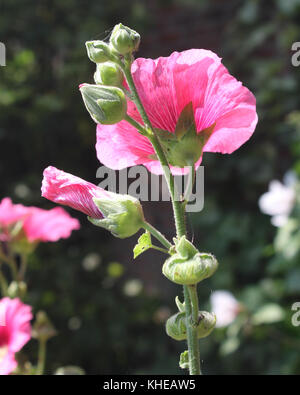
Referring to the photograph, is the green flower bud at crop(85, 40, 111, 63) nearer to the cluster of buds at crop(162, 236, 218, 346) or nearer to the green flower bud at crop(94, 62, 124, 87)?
the green flower bud at crop(94, 62, 124, 87)

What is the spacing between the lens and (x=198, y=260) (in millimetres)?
266

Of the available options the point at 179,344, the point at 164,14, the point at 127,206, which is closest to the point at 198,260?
the point at 127,206

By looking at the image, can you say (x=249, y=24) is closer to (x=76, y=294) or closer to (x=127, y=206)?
(x=76, y=294)

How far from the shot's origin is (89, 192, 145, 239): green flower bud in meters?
0.30

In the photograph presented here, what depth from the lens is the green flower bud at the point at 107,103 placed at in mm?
285

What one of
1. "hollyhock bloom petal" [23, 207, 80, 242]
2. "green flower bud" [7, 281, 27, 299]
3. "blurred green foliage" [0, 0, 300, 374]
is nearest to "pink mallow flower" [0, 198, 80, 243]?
"hollyhock bloom petal" [23, 207, 80, 242]

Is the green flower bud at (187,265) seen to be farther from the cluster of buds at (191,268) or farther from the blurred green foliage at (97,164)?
the blurred green foliage at (97,164)

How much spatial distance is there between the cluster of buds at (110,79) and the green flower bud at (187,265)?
81 millimetres

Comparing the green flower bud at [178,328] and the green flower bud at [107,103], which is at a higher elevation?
the green flower bud at [107,103]

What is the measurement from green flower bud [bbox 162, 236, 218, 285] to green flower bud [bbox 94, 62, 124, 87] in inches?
3.9

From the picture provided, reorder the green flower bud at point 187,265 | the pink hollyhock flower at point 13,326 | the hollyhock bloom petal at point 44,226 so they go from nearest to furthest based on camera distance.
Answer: the green flower bud at point 187,265 < the pink hollyhock flower at point 13,326 < the hollyhock bloom petal at point 44,226

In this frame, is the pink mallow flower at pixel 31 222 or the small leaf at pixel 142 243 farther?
the pink mallow flower at pixel 31 222

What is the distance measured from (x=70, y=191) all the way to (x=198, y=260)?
0.09 metres

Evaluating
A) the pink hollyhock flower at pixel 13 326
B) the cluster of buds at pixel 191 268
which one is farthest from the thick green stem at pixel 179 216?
the pink hollyhock flower at pixel 13 326
